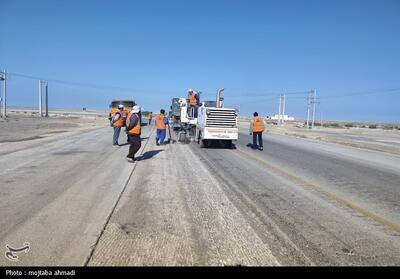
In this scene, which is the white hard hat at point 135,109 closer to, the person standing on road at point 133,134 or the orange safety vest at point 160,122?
the person standing on road at point 133,134

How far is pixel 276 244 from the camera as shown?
16.3 ft

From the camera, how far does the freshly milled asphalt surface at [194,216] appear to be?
4.59 meters

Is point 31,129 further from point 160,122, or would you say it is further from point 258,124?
point 258,124

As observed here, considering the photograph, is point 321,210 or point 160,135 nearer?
point 321,210

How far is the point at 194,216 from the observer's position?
6.19 meters

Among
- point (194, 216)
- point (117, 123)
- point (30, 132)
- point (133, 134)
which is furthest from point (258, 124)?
point (30, 132)

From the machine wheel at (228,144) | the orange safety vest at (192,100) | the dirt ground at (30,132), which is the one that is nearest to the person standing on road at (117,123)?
the dirt ground at (30,132)

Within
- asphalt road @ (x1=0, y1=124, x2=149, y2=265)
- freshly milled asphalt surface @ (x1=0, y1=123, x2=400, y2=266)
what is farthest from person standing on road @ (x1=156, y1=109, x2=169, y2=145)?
freshly milled asphalt surface @ (x1=0, y1=123, x2=400, y2=266)

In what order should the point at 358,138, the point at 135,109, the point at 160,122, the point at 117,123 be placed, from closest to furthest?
1. the point at 135,109
2. the point at 117,123
3. the point at 160,122
4. the point at 358,138

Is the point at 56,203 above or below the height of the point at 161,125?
below

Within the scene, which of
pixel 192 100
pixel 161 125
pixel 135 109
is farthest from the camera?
pixel 192 100
